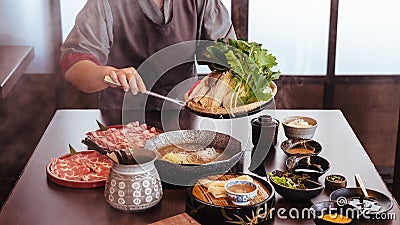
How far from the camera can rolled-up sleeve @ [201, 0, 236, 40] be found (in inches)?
111

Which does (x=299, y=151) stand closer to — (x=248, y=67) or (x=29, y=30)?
(x=248, y=67)

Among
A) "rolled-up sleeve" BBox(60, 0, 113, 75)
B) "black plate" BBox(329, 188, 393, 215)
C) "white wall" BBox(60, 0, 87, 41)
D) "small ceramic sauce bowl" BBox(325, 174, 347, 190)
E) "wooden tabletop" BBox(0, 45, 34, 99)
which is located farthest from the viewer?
"white wall" BBox(60, 0, 87, 41)

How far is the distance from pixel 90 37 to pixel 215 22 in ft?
2.03

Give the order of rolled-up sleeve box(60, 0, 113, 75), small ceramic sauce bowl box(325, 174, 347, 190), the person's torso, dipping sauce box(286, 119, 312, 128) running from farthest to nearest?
1. the person's torso
2. rolled-up sleeve box(60, 0, 113, 75)
3. dipping sauce box(286, 119, 312, 128)
4. small ceramic sauce bowl box(325, 174, 347, 190)

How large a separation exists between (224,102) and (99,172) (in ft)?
1.74

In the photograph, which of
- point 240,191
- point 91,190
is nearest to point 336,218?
point 240,191

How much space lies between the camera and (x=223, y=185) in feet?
6.17

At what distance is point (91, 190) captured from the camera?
202cm

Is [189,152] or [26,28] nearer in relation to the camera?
[189,152]

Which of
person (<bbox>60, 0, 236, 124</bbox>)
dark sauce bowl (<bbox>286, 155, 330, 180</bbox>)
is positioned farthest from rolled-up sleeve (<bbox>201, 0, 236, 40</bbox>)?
dark sauce bowl (<bbox>286, 155, 330, 180</bbox>)

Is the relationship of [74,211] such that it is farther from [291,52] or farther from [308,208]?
[291,52]

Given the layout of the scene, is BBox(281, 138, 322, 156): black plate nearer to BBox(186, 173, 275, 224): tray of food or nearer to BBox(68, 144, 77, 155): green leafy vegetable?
BBox(186, 173, 275, 224): tray of food

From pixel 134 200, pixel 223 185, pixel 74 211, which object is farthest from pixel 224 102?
pixel 74 211

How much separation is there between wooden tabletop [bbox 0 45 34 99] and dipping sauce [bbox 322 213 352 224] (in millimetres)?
2129
